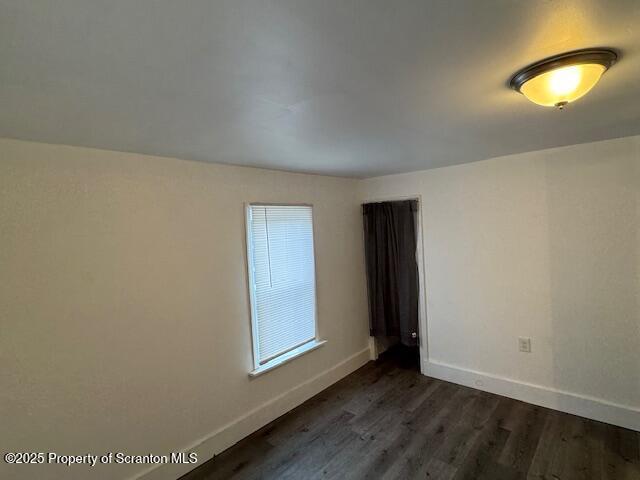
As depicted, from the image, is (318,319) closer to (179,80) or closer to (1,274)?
(1,274)

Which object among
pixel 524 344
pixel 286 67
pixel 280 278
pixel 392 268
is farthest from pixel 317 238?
pixel 286 67

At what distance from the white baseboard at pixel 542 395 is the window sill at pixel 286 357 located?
50.3 inches

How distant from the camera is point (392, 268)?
3619mm

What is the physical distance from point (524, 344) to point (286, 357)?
215 centimetres

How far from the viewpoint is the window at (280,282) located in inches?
106

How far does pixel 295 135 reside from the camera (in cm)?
183

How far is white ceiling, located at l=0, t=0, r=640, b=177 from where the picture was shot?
805 mm

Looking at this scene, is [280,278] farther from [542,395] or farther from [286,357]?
[542,395]

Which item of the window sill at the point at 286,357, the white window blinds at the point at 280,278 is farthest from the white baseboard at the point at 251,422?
the white window blinds at the point at 280,278

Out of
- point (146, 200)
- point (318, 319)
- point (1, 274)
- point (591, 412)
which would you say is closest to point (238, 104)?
point (146, 200)

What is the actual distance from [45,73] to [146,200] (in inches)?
44.6

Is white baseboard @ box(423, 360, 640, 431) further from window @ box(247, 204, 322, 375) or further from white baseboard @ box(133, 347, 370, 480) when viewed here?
window @ box(247, 204, 322, 375)

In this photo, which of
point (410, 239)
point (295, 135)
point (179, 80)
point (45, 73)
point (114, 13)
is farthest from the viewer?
point (410, 239)

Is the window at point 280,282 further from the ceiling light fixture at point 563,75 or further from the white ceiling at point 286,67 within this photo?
the ceiling light fixture at point 563,75
